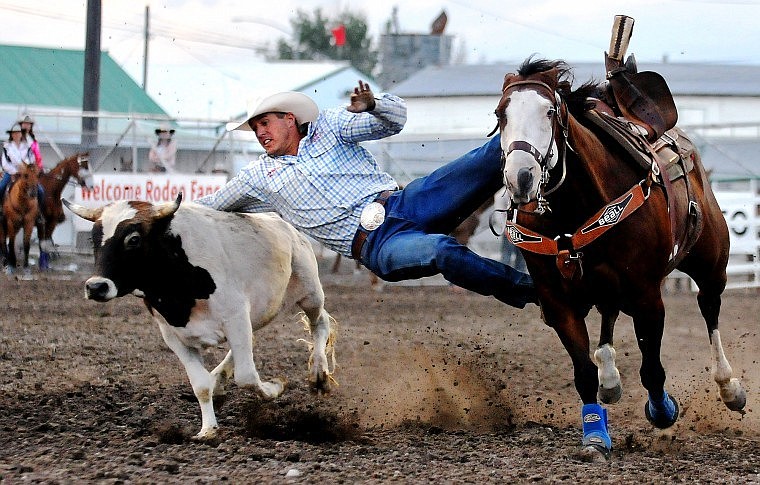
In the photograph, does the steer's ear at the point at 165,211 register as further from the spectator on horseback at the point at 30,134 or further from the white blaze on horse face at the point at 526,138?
the spectator on horseback at the point at 30,134

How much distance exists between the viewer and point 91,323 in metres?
9.93

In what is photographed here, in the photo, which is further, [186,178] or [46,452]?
[186,178]

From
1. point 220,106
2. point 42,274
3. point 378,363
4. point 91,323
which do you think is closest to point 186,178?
point 42,274

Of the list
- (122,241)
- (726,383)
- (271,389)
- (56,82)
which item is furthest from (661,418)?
(56,82)

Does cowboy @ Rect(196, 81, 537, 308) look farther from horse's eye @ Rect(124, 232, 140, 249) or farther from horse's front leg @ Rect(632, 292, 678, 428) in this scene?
horse's eye @ Rect(124, 232, 140, 249)

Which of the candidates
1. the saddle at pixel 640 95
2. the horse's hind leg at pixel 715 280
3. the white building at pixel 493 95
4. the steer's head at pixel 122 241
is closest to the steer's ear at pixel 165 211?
the steer's head at pixel 122 241

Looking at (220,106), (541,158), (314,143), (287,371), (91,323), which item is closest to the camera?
(541,158)

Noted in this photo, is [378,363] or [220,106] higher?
[378,363]

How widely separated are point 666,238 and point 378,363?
3.16 m

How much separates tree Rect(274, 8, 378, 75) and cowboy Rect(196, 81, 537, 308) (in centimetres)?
5549

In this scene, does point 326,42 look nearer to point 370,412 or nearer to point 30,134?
point 30,134

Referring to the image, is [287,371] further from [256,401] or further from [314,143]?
[314,143]

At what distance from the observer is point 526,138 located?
4.31m

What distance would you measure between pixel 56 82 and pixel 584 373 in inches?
998
